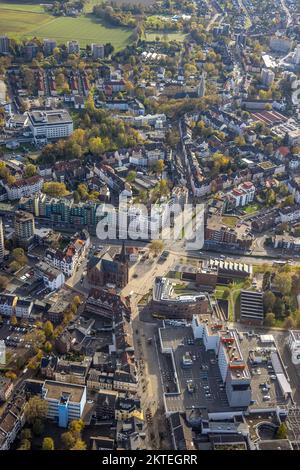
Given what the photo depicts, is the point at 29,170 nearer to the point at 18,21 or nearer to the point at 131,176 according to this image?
the point at 131,176

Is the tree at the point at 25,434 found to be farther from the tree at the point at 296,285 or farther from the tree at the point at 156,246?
the tree at the point at 296,285

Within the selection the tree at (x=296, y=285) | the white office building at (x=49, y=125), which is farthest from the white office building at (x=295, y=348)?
the white office building at (x=49, y=125)

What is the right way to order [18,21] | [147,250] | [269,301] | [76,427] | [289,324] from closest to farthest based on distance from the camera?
[76,427] → [289,324] → [269,301] → [147,250] → [18,21]

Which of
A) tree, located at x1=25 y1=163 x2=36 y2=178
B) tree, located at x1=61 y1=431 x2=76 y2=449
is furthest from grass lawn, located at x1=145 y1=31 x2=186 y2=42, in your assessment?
tree, located at x1=61 y1=431 x2=76 y2=449

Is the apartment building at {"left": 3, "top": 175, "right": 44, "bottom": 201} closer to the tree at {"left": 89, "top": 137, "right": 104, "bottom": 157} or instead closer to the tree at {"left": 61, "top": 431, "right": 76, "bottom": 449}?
the tree at {"left": 89, "top": 137, "right": 104, "bottom": 157}

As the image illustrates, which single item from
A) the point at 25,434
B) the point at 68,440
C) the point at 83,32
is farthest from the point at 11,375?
the point at 83,32
